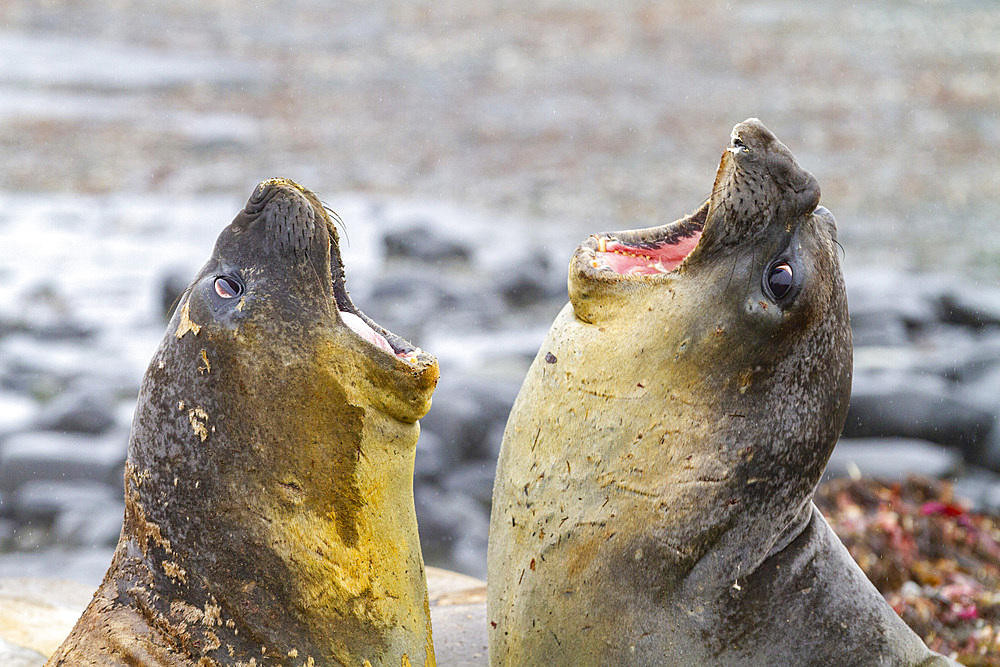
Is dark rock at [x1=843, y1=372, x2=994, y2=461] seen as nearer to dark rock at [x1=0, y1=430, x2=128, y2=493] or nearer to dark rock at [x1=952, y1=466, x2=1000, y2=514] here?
dark rock at [x1=952, y1=466, x2=1000, y2=514]

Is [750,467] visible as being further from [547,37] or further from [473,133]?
[547,37]

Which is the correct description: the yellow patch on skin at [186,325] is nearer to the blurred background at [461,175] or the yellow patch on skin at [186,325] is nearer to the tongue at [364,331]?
the tongue at [364,331]

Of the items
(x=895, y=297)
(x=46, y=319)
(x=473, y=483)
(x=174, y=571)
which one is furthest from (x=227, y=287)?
(x=895, y=297)

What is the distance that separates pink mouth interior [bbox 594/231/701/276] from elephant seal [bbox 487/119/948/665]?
126mm

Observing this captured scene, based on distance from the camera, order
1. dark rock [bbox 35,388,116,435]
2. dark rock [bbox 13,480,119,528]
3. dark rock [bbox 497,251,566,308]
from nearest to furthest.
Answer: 1. dark rock [bbox 13,480,119,528]
2. dark rock [bbox 35,388,116,435]
3. dark rock [bbox 497,251,566,308]

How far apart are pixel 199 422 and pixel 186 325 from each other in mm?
258

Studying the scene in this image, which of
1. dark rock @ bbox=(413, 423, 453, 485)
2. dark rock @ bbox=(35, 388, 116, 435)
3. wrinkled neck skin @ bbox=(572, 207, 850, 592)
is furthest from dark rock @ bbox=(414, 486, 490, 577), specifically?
wrinkled neck skin @ bbox=(572, 207, 850, 592)

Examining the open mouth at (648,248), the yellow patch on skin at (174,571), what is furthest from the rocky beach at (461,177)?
the yellow patch on skin at (174,571)

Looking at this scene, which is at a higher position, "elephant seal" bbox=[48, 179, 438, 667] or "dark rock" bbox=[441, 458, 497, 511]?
"elephant seal" bbox=[48, 179, 438, 667]

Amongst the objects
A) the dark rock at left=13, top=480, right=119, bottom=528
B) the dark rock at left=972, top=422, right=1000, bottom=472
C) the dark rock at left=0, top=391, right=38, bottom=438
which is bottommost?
the dark rock at left=972, top=422, right=1000, bottom=472

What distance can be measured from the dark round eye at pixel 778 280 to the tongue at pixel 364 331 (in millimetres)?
990

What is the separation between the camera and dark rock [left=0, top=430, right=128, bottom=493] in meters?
7.62

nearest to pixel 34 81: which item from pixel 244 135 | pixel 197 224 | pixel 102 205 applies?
pixel 244 135

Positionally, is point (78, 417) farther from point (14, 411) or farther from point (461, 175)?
point (461, 175)
